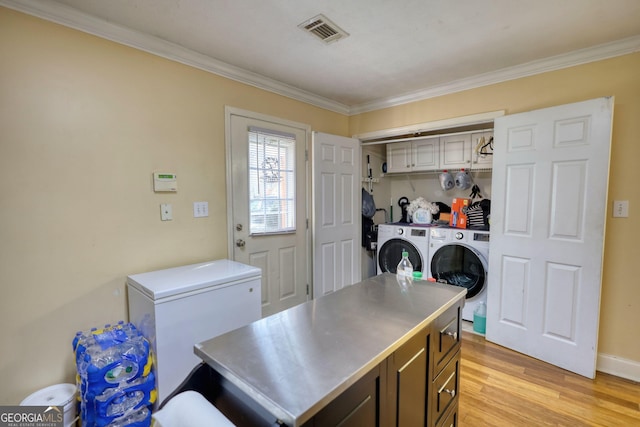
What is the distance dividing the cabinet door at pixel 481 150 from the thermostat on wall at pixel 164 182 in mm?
2934

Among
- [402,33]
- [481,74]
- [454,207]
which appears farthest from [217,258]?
[481,74]

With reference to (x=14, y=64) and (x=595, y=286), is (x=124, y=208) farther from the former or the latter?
(x=595, y=286)

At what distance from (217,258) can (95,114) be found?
1.29 metres

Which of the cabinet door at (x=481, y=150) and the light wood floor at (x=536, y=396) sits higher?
the cabinet door at (x=481, y=150)

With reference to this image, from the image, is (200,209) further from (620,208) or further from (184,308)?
(620,208)

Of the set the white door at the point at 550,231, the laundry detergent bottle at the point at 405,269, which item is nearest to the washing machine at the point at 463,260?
the white door at the point at 550,231

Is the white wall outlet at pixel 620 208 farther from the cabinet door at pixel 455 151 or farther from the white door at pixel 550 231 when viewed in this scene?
the cabinet door at pixel 455 151

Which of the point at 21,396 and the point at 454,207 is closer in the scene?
the point at 21,396

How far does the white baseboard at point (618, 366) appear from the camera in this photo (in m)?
2.08

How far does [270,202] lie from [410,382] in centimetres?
199

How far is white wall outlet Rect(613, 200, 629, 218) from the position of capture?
2.09 m

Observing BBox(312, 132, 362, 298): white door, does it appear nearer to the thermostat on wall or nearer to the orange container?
the orange container

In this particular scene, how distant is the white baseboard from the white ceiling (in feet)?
7.27

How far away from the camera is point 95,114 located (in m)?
1.81
